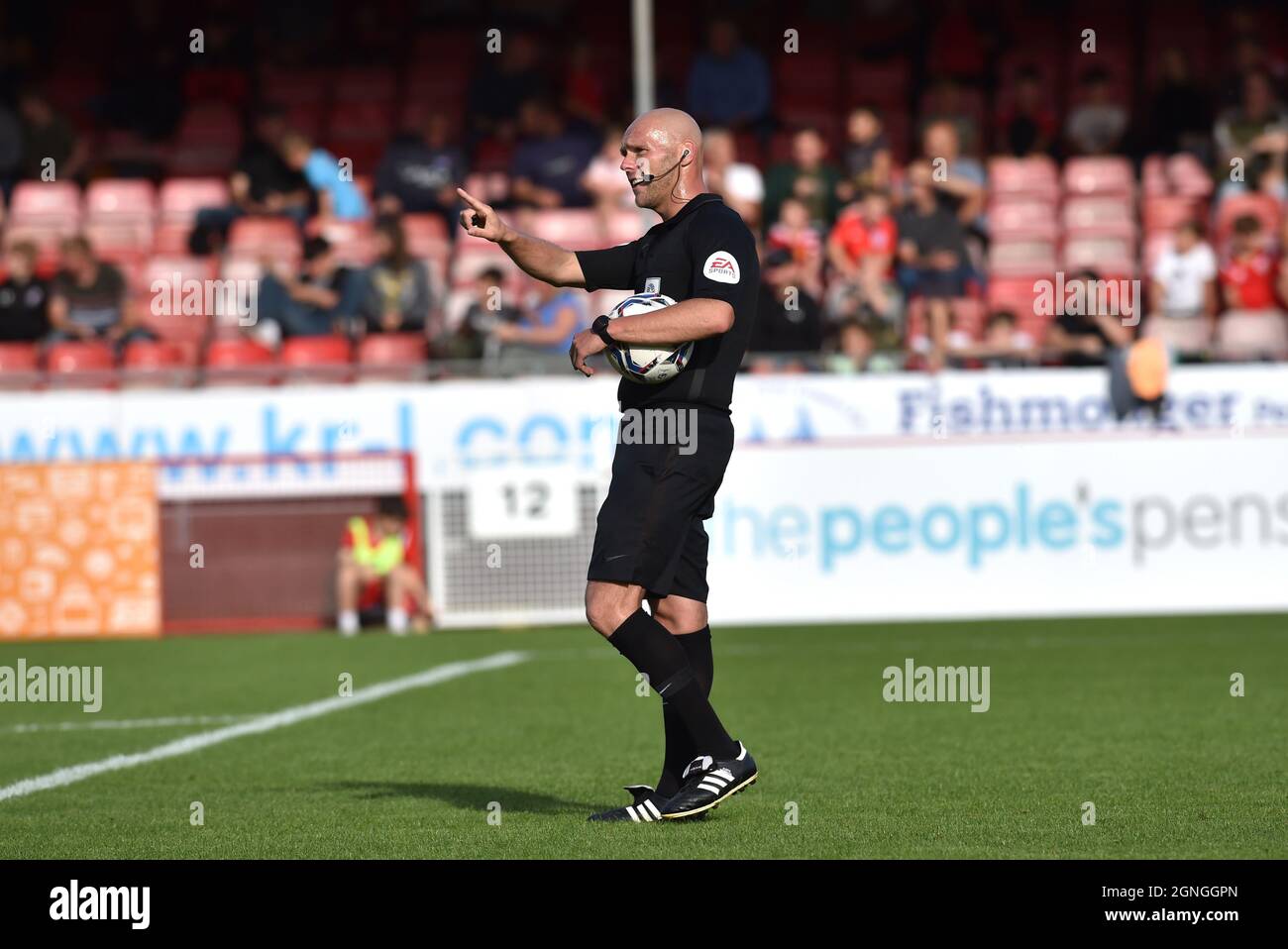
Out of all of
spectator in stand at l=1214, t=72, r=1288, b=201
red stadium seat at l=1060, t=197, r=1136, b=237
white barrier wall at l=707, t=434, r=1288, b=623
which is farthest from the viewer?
red stadium seat at l=1060, t=197, r=1136, b=237

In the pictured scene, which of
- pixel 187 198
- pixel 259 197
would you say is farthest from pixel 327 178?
pixel 187 198

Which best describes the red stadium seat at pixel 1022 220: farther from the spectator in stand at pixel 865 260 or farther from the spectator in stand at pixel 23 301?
the spectator in stand at pixel 23 301

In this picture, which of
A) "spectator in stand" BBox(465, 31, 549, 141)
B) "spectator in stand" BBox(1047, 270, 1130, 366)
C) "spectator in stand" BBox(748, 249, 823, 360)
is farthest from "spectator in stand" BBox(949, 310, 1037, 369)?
"spectator in stand" BBox(465, 31, 549, 141)

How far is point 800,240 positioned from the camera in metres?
17.8

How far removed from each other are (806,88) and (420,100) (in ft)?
13.1

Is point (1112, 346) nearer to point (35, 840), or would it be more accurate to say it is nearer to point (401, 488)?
point (401, 488)

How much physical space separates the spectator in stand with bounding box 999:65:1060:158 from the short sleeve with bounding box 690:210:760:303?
13520 millimetres

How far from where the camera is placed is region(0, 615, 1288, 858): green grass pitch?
623 cm

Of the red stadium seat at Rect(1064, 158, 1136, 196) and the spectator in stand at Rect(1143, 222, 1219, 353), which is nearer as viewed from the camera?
the spectator in stand at Rect(1143, 222, 1219, 353)

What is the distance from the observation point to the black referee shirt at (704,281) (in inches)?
255

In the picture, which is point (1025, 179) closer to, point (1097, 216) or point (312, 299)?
point (1097, 216)

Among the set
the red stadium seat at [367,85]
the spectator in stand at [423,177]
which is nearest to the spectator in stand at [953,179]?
the spectator in stand at [423,177]

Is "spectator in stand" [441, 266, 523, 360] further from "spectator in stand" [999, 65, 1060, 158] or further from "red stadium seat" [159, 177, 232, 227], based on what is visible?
"spectator in stand" [999, 65, 1060, 158]
